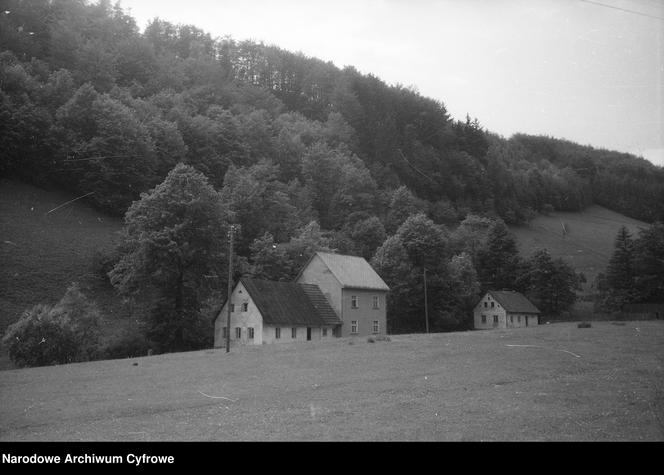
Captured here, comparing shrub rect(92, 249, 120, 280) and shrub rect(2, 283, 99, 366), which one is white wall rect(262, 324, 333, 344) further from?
shrub rect(92, 249, 120, 280)

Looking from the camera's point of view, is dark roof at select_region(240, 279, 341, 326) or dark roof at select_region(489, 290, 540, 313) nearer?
dark roof at select_region(240, 279, 341, 326)

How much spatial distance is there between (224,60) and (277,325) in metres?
99.7

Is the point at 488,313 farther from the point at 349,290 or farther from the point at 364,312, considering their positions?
the point at 349,290

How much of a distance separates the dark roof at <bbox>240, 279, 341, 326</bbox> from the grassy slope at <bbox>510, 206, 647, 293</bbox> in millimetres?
61917

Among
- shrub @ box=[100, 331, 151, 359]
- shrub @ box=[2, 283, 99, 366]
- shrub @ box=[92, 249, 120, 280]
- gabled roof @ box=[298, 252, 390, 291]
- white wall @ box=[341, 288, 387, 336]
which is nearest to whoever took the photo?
shrub @ box=[2, 283, 99, 366]

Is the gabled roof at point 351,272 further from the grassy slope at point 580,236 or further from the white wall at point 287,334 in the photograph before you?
the grassy slope at point 580,236

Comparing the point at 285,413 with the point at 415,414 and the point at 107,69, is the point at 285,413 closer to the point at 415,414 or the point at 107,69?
the point at 415,414

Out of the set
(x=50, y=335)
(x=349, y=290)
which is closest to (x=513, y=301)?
(x=349, y=290)

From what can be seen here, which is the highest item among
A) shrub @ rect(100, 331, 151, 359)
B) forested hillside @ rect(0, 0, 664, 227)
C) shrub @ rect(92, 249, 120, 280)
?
forested hillside @ rect(0, 0, 664, 227)

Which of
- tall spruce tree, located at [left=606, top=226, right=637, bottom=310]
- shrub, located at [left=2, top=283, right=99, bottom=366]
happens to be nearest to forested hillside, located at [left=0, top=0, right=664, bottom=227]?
shrub, located at [left=2, top=283, right=99, bottom=366]

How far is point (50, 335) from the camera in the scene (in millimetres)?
43844

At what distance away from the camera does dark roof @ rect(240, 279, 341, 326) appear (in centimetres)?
5528

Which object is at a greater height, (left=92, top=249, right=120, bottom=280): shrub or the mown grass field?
(left=92, top=249, right=120, bottom=280): shrub
